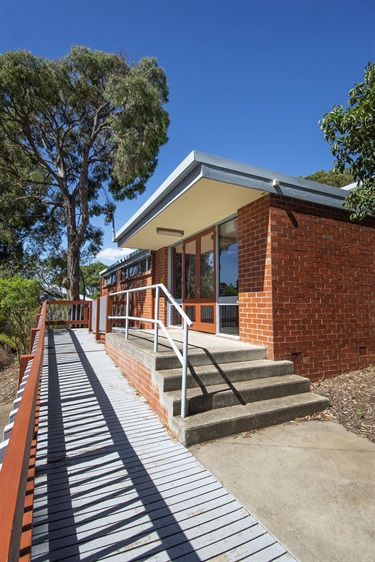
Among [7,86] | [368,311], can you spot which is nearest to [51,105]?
[7,86]

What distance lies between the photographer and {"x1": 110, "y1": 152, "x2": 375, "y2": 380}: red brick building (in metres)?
4.37

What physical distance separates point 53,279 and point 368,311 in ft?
65.5

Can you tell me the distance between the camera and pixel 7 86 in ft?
38.3

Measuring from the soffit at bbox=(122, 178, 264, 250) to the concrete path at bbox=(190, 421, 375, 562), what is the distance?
10.5 feet

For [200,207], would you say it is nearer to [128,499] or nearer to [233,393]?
[233,393]

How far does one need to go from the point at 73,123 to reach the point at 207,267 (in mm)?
12742

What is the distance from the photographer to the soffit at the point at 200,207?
4.43 meters

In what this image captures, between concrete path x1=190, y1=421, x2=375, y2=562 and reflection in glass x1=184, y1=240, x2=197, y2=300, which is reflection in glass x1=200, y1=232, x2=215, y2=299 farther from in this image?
concrete path x1=190, y1=421, x2=375, y2=562

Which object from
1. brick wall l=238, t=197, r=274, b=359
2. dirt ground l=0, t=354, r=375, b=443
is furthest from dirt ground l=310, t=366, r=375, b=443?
brick wall l=238, t=197, r=274, b=359

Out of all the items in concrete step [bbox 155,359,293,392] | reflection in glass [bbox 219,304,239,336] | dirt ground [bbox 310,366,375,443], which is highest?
reflection in glass [bbox 219,304,239,336]

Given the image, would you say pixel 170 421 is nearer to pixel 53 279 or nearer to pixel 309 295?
pixel 309 295

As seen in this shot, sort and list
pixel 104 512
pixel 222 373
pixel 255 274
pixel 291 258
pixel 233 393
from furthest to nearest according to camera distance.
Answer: pixel 255 274 → pixel 291 258 → pixel 222 373 → pixel 233 393 → pixel 104 512

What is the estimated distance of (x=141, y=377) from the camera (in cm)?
418

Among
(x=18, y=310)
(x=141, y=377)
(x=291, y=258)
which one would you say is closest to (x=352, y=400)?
(x=291, y=258)
